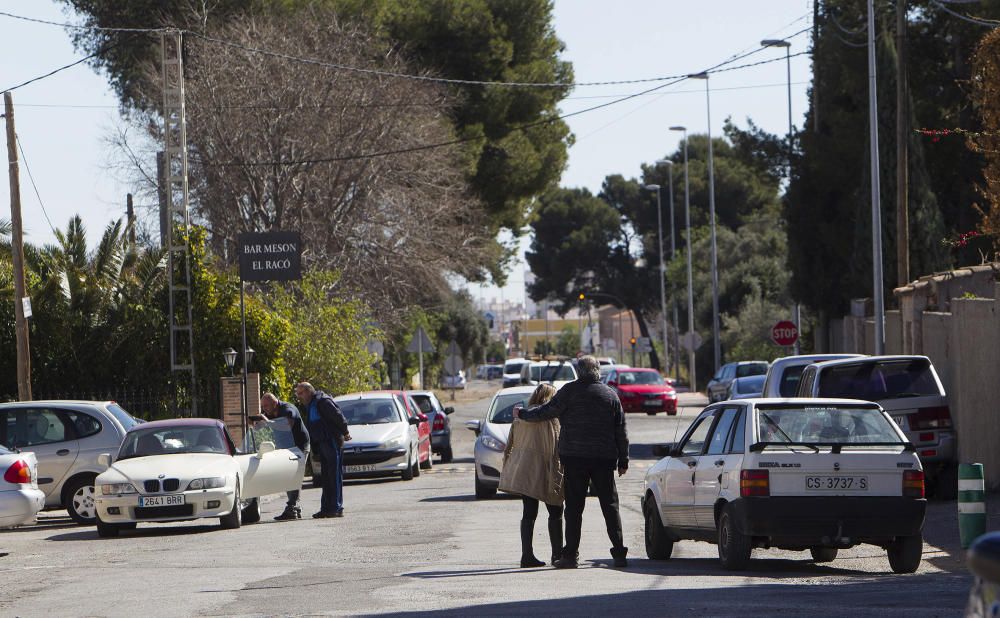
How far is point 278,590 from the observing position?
37.7 ft

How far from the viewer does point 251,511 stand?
1931cm

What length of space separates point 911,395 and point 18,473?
10405 mm

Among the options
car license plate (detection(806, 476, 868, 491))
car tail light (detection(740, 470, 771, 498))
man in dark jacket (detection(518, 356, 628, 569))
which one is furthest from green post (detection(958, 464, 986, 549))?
man in dark jacket (detection(518, 356, 628, 569))

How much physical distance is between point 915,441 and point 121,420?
1029cm

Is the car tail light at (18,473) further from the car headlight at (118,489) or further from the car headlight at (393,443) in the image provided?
the car headlight at (393,443)

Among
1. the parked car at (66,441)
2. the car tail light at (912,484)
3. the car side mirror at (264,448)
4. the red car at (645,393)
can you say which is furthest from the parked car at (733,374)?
the car tail light at (912,484)

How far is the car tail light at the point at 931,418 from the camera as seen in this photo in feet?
60.5

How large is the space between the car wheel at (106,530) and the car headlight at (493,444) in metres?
5.79

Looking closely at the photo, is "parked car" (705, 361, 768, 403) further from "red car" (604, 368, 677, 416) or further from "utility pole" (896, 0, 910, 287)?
A: "utility pole" (896, 0, 910, 287)

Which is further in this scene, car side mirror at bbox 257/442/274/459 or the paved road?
car side mirror at bbox 257/442/274/459

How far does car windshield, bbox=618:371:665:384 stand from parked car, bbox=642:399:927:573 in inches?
1375

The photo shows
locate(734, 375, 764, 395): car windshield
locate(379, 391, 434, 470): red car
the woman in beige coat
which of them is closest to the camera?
the woman in beige coat

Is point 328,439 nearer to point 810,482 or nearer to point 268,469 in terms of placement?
point 268,469

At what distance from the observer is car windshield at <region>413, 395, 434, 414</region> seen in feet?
103
